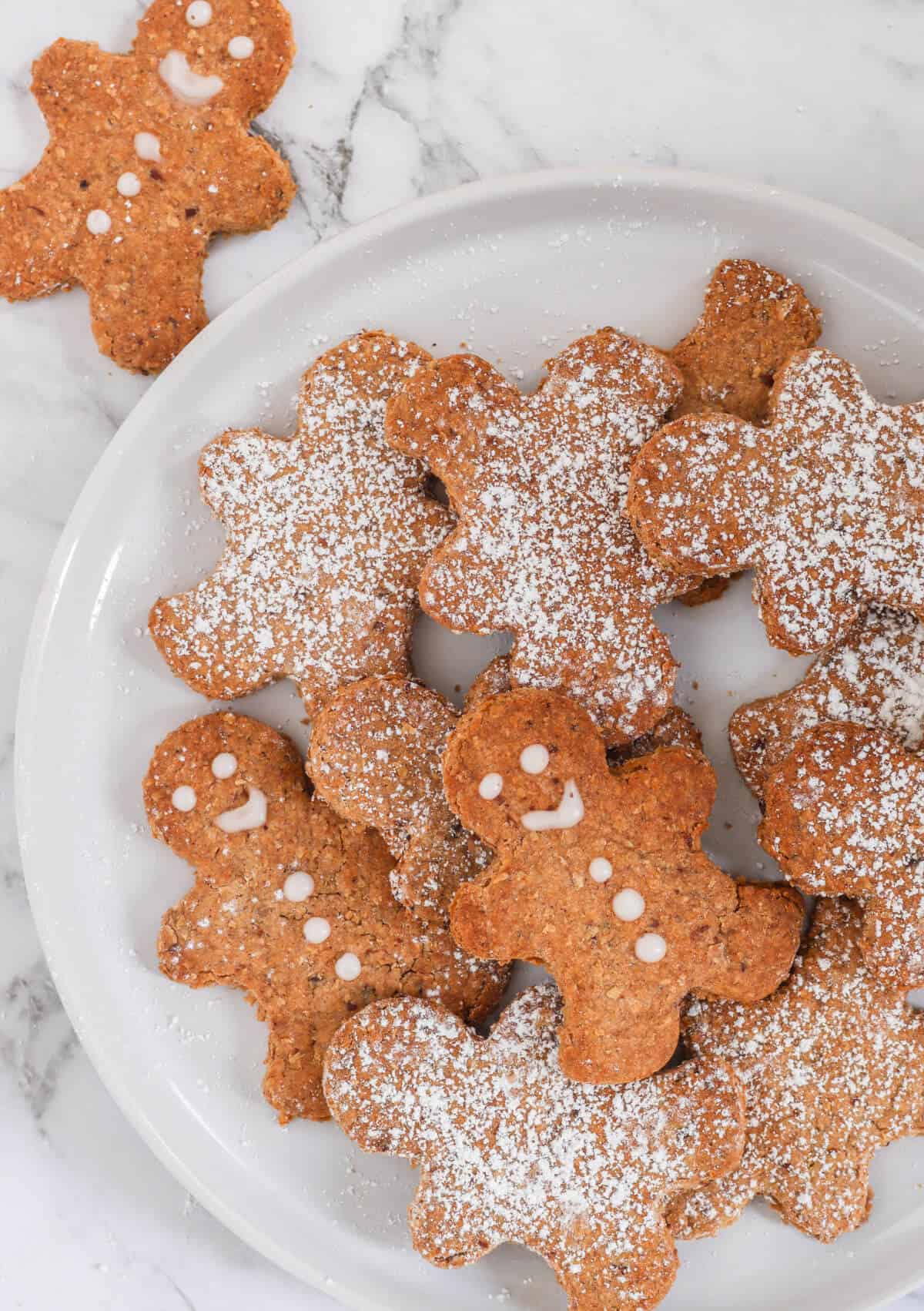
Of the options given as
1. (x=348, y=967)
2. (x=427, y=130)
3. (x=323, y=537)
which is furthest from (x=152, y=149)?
(x=348, y=967)

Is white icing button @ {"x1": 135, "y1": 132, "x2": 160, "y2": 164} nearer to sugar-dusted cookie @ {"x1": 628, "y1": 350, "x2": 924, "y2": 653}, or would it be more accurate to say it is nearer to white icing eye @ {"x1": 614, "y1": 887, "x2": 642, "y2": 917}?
sugar-dusted cookie @ {"x1": 628, "y1": 350, "x2": 924, "y2": 653}

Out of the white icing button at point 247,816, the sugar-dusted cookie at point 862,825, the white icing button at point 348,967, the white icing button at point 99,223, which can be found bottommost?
the white icing button at point 348,967

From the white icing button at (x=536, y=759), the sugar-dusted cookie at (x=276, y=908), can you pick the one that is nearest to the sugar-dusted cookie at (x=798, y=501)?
the white icing button at (x=536, y=759)

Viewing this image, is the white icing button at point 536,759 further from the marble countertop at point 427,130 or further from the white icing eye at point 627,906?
the marble countertop at point 427,130

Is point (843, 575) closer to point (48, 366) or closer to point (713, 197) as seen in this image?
point (713, 197)

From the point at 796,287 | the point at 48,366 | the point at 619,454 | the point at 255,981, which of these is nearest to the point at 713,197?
the point at 796,287

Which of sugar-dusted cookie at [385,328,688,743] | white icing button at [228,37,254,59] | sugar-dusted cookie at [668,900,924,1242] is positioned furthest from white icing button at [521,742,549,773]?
white icing button at [228,37,254,59]

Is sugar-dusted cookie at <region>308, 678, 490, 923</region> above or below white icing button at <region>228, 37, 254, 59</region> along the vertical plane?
below
